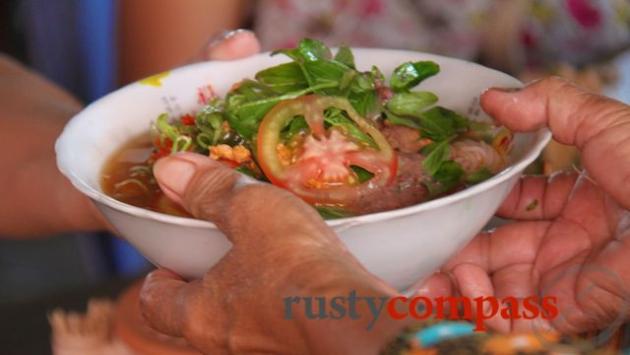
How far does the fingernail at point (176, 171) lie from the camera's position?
2.95ft

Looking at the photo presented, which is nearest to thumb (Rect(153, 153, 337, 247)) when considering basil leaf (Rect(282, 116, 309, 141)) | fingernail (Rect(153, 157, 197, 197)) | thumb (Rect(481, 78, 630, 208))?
fingernail (Rect(153, 157, 197, 197))

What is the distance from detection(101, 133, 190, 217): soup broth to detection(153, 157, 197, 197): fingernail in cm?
5

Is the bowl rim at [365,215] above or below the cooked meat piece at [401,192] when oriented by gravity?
above

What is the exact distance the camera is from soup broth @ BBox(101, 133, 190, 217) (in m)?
1.00

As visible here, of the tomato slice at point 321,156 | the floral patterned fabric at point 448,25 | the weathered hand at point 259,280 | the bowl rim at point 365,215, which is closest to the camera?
the weathered hand at point 259,280

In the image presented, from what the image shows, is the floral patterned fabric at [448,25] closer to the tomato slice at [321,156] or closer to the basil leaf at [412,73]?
the basil leaf at [412,73]

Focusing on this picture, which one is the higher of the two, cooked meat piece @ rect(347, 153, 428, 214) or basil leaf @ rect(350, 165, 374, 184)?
basil leaf @ rect(350, 165, 374, 184)

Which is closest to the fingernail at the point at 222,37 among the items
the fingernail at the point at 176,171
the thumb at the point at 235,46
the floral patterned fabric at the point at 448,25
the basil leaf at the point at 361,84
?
the thumb at the point at 235,46

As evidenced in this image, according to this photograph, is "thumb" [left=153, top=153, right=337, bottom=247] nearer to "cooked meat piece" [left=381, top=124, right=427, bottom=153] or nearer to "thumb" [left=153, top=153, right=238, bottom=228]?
"thumb" [left=153, top=153, right=238, bottom=228]

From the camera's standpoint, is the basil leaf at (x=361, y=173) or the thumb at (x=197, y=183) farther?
the basil leaf at (x=361, y=173)

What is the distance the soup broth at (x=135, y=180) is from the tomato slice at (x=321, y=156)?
118mm

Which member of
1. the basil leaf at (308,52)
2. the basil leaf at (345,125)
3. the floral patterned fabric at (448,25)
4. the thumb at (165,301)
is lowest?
the floral patterned fabric at (448,25)

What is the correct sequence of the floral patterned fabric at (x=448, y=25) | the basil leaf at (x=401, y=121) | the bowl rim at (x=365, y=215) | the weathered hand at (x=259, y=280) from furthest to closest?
the floral patterned fabric at (x=448, y=25) → the basil leaf at (x=401, y=121) → the bowl rim at (x=365, y=215) → the weathered hand at (x=259, y=280)

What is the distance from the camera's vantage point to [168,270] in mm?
965
